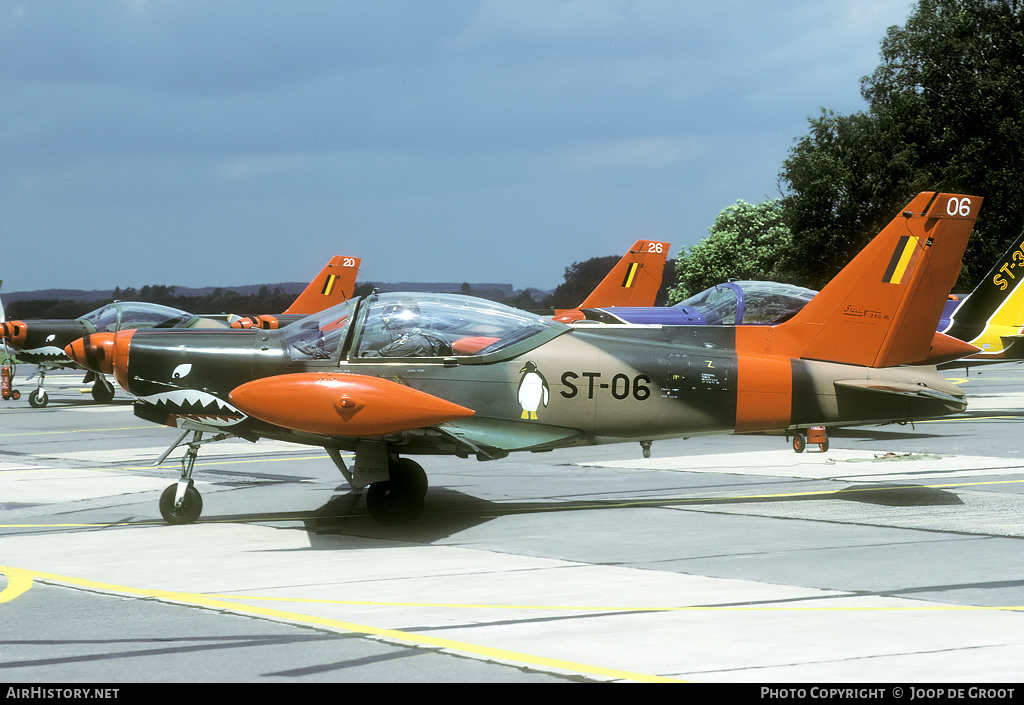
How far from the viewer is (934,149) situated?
5581cm

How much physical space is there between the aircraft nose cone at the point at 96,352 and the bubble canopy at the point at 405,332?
1.82 metres

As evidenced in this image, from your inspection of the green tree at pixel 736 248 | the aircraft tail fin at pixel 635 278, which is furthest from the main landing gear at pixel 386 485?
the green tree at pixel 736 248

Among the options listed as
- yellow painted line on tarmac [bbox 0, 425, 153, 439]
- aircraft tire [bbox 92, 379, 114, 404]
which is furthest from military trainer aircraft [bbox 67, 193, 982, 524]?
aircraft tire [bbox 92, 379, 114, 404]

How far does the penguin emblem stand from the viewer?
34.1 ft

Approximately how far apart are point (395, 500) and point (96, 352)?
3.82m

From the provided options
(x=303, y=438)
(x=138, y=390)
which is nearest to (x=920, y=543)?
(x=303, y=438)

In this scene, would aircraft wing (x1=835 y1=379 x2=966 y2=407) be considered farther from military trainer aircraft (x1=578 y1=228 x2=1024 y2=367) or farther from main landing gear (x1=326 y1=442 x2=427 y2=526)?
military trainer aircraft (x1=578 y1=228 x2=1024 y2=367)

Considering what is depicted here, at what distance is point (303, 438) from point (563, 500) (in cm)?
316

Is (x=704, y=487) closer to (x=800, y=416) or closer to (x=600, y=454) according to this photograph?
(x=800, y=416)

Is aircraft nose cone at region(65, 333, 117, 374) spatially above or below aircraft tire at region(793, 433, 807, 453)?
above

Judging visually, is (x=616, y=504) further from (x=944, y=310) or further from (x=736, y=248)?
(x=736, y=248)

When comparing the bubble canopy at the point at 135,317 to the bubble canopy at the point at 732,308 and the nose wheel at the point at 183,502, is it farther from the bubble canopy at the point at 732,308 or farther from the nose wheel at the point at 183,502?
the nose wheel at the point at 183,502

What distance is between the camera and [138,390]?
1034 cm

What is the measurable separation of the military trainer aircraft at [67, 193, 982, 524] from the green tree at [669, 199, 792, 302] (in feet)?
191
